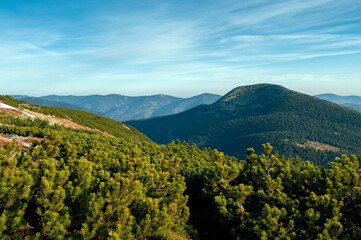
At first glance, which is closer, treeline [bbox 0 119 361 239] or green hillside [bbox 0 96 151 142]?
treeline [bbox 0 119 361 239]

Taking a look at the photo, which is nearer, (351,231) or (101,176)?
(351,231)

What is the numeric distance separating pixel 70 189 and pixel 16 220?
2226 mm

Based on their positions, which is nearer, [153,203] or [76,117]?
[153,203]

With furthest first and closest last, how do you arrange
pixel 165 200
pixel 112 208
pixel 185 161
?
1. pixel 185 161
2. pixel 165 200
3. pixel 112 208

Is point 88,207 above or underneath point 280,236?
above

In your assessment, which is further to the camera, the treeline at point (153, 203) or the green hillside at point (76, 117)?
the green hillside at point (76, 117)

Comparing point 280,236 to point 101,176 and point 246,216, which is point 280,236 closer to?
point 246,216

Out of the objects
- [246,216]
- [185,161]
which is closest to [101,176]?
[246,216]

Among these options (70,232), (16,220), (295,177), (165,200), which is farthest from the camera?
(295,177)

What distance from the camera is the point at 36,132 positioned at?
27.3 metres

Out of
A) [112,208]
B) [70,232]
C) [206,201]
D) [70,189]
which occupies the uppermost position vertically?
[70,189]

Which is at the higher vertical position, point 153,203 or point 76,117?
point 76,117

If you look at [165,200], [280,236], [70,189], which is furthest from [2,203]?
[280,236]

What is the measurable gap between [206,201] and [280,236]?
7769 millimetres
